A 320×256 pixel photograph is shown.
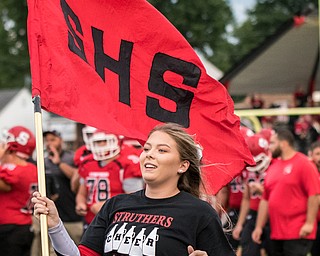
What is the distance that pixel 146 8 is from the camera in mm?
5301

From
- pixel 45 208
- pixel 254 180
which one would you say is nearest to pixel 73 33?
pixel 45 208

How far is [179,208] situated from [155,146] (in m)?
0.35

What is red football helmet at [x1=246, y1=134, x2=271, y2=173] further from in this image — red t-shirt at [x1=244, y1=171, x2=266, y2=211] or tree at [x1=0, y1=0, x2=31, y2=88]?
tree at [x1=0, y1=0, x2=31, y2=88]

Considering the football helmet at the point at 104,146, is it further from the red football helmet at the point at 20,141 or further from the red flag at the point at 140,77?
the red flag at the point at 140,77

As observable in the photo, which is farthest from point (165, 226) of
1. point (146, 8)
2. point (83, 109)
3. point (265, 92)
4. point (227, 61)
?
point (227, 61)

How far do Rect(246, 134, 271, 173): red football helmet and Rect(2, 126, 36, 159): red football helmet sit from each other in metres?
2.38

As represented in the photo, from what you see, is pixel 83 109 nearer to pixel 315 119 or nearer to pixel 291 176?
pixel 291 176

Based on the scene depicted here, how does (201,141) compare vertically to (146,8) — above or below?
below

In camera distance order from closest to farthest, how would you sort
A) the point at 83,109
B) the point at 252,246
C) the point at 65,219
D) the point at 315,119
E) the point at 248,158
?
1. the point at 83,109
2. the point at 248,158
3. the point at 252,246
4. the point at 65,219
5. the point at 315,119

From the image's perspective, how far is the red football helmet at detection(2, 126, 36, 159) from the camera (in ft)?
28.0

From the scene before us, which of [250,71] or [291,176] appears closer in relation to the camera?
[291,176]

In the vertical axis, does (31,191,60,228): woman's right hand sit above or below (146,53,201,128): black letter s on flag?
below

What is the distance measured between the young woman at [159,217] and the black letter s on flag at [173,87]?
3.72ft

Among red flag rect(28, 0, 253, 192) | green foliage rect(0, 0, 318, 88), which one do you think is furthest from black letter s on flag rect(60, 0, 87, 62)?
green foliage rect(0, 0, 318, 88)
